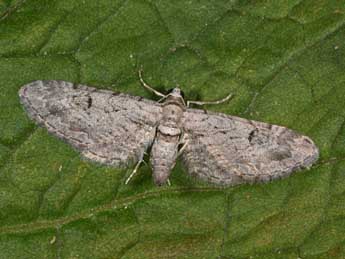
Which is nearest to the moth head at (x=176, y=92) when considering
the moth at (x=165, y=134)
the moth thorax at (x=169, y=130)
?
the moth at (x=165, y=134)

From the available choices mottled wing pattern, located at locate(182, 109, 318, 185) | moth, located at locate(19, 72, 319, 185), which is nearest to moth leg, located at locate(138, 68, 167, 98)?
moth, located at locate(19, 72, 319, 185)

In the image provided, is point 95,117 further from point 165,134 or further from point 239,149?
point 239,149

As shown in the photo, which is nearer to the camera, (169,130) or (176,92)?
(176,92)

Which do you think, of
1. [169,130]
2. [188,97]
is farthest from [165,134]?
[188,97]

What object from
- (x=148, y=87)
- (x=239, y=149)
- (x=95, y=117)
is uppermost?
(x=148, y=87)

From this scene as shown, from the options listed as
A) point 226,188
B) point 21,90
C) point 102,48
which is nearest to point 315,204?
point 226,188

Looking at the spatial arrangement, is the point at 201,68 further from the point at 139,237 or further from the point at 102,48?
the point at 139,237
